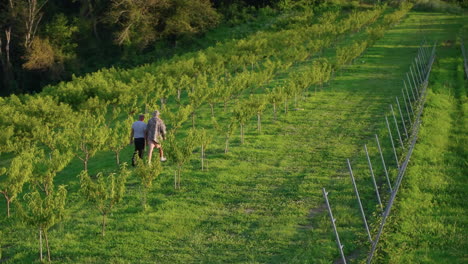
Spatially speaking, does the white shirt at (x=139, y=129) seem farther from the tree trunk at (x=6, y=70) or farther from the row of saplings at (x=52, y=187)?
the tree trunk at (x=6, y=70)

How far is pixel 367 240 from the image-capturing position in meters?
11.2

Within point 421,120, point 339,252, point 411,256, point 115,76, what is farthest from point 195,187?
point 115,76

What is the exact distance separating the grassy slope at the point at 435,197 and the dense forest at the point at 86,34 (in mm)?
32684

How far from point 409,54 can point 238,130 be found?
68.4ft

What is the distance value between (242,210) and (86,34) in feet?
143

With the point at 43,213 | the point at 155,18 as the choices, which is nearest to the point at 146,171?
the point at 43,213

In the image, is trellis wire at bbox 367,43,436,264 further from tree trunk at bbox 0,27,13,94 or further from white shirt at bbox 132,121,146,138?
tree trunk at bbox 0,27,13,94

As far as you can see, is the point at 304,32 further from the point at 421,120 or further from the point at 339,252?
the point at 339,252

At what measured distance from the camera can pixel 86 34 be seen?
52625 mm

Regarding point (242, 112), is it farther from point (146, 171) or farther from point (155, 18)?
point (155, 18)

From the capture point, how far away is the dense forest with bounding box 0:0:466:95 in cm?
4726

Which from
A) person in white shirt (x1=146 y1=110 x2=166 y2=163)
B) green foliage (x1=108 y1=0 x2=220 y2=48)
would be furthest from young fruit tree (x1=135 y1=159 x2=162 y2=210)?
green foliage (x1=108 y1=0 x2=220 y2=48)

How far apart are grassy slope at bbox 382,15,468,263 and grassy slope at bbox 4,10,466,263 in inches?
37.1

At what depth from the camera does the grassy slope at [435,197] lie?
1077 centimetres
